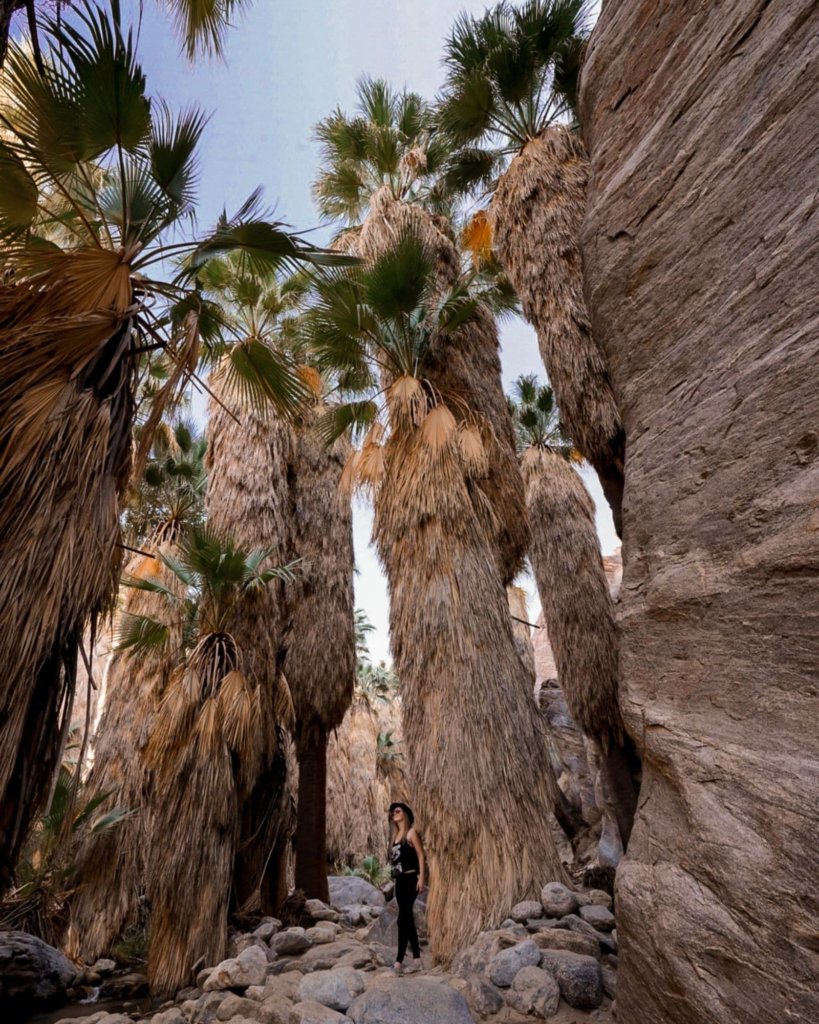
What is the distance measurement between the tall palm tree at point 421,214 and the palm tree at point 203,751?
3.69 meters

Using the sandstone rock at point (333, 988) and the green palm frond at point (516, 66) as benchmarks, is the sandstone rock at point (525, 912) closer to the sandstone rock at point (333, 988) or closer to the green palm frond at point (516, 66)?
the sandstone rock at point (333, 988)

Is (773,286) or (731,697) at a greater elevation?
(773,286)

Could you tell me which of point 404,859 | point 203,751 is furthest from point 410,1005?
point 203,751

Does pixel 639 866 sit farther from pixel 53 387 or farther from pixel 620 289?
pixel 53 387

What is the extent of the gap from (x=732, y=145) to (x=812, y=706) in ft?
7.15

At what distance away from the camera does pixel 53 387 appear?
3.06 meters

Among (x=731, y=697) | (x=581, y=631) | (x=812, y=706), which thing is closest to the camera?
(x=812, y=706)

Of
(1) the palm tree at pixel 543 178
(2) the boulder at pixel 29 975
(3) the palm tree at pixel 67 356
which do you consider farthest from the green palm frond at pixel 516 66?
(2) the boulder at pixel 29 975

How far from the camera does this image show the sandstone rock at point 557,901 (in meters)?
4.63

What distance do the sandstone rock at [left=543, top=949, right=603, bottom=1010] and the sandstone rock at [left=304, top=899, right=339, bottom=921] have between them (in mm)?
5963

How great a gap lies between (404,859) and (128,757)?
6733 mm

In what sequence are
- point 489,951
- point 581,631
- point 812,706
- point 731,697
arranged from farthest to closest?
point 581,631
point 489,951
point 731,697
point 812,706

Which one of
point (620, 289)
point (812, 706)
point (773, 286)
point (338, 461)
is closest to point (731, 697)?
point (812, 706)

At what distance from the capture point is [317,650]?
31.5ft
